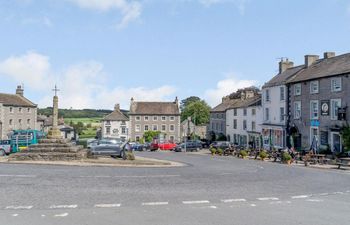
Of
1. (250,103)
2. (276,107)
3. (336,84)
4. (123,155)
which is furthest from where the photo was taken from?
(250,103)

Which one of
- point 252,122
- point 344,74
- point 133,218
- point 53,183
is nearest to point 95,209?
point 133,218

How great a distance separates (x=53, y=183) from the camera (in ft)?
53.7

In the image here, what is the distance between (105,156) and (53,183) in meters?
15.9

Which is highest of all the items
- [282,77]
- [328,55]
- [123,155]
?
[328,55]

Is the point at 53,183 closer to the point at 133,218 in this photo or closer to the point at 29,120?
the point at 133,218

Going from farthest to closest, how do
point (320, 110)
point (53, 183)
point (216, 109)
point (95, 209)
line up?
point (216, 109), point (320, 110), point (53, 183), point (95, 209)

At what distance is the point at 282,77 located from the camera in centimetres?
5262

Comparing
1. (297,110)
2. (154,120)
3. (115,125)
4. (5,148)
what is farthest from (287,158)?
(115,125)

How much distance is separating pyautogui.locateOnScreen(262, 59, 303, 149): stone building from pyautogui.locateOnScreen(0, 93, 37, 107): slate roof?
45.6 meters

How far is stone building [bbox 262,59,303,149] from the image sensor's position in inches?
1964

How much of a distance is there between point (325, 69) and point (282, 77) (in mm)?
9741

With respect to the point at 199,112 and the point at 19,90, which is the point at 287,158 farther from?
the point at 199,112

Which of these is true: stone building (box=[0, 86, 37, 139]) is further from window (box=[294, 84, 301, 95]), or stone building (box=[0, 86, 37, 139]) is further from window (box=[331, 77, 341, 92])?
A: window (box=[331, 77, 341, 92])

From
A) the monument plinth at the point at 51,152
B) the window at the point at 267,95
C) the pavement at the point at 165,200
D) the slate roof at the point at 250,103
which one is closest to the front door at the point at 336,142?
the window at the point at 267,95
